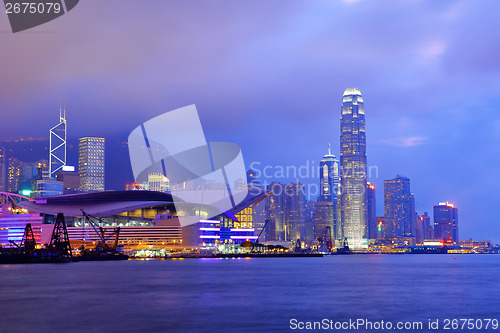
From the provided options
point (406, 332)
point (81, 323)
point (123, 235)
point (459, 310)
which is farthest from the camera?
point (123, 235)

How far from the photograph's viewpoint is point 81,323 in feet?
140

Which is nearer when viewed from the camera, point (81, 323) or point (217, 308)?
point (81, 323)

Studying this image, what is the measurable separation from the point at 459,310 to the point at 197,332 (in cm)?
2200

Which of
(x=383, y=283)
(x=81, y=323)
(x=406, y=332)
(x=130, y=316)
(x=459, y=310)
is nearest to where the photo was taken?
(x=406, y=332)

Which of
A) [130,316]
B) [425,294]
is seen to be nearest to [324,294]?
[425,294]

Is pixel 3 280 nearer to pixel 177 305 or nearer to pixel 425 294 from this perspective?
pixel 177 305

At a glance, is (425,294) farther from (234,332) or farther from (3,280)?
(3,280)

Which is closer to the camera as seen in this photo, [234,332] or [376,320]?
[234,332]

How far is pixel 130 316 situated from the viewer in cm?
4597

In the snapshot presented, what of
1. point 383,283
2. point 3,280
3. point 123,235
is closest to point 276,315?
point 383,283

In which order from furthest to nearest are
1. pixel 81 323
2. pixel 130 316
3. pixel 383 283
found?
pixel 383 283
pixel 130 316
pixel 81 323

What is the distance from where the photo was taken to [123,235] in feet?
643

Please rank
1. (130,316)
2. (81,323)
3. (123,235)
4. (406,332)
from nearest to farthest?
(406,332) < (81,323) < (130,316) < (123,235)

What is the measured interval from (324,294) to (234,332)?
79.5ft
